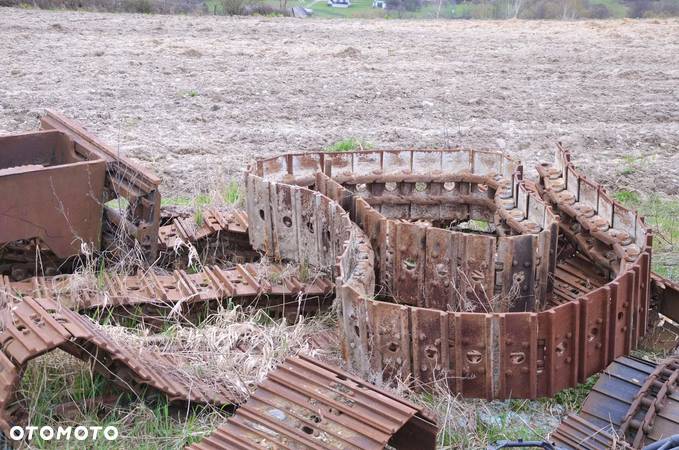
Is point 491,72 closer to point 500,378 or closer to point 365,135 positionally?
point 365,135

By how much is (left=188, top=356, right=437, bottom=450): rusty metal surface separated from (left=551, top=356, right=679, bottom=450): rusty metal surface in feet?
2.58

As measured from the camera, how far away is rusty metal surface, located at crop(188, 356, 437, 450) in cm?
419

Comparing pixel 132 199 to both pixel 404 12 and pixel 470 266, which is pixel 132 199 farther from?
pixel 404 12

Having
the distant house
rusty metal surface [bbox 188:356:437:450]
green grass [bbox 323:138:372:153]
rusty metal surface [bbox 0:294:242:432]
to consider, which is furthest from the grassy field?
rusty metal surface [bbox 188:356:437:450]

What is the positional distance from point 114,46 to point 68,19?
4446mm

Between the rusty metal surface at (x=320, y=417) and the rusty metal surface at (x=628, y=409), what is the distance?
0.79 metres

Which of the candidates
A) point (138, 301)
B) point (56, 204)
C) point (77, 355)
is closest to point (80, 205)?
point (56, 204)

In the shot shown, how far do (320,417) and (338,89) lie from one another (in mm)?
10883

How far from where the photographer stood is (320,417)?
436cm

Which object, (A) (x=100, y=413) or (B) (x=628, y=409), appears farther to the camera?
(A) (x=100, y=413)

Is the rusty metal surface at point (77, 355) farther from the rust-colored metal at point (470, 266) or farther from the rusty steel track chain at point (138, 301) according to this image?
the rust-colored metal at point (470, 266)

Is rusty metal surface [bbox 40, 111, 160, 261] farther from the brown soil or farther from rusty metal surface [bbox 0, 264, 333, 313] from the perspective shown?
the brown soil

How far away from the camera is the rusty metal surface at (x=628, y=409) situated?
4438 millimetres

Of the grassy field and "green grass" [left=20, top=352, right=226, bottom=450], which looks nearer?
"green grass" [left=20, top=352, right=226, bottom=450]
